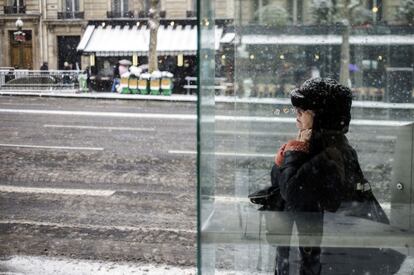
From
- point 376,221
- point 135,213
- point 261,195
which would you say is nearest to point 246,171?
point 261,195

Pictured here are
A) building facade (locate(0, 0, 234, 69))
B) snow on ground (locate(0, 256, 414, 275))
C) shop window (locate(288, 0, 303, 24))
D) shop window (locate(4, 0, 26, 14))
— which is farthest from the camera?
shop window (locate(4, 0, 26, 14))

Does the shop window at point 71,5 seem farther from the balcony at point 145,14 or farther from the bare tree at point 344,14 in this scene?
the bare tree at point 344,14

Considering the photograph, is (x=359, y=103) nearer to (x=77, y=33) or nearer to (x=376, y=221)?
(x=376, y=221)

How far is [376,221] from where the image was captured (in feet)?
8.53

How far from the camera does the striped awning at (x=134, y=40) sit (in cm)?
3322

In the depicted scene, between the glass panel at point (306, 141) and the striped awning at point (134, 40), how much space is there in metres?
30.2

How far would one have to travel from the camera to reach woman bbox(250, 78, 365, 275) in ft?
8.32

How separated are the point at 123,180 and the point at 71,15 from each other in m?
31.2

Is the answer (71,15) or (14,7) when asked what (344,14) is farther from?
(14,7)

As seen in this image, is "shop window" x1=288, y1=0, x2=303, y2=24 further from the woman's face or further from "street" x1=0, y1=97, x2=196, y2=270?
"street" x1=0, y1=97, x2=196, y2=270

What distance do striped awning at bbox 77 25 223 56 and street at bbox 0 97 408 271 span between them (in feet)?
59.9

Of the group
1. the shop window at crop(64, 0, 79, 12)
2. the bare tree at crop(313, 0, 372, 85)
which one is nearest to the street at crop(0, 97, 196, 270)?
the bare tree at crop(313, 0, 372, 85)

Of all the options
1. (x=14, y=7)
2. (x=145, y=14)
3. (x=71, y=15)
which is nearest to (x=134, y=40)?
(x=145, y=14)

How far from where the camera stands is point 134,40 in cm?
3459
